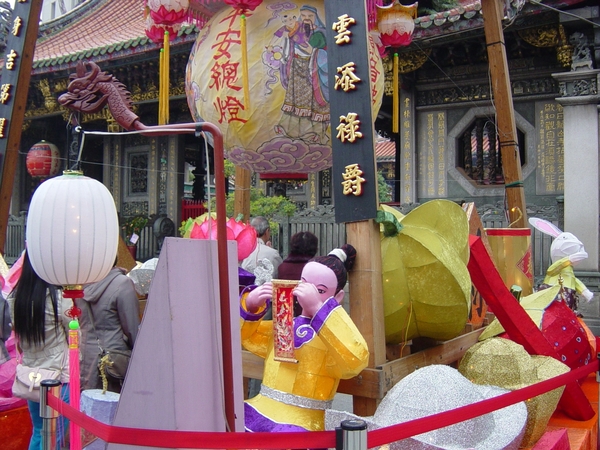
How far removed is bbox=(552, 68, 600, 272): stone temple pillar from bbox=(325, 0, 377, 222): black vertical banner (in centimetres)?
600

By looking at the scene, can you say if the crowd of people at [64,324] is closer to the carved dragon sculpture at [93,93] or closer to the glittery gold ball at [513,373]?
the glittery gold ball at [513,373]

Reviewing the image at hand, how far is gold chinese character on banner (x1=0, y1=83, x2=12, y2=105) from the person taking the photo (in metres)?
4.96

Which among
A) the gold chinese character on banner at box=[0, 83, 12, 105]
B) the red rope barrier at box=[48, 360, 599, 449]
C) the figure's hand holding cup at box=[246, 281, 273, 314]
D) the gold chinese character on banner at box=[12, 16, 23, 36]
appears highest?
the gold chinese character on banner at box=[12, 16, 23, 36]

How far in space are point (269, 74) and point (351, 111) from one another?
52 cm

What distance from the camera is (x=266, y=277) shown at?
3426 millimetres

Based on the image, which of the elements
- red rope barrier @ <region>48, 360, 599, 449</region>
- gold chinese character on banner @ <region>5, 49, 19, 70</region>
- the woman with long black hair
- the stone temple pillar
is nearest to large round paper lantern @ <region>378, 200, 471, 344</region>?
red rope barrier @ <region>48, 360, 599, 449</region>

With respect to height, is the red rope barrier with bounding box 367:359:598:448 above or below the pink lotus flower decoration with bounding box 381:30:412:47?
below

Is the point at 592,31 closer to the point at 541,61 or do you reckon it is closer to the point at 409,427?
the point at 541,61

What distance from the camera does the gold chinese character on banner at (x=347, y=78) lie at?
97.8 inches

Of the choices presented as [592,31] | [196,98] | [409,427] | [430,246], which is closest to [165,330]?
[409,427]

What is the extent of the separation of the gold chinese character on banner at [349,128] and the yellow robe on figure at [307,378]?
0.68 m

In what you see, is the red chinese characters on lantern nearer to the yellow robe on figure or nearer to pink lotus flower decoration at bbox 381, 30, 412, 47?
pink lotus flower decoration at bbox 381, 30, 412, 47

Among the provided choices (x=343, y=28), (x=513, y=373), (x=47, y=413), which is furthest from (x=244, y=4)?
(x=513, y=373)

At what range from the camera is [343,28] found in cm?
251
